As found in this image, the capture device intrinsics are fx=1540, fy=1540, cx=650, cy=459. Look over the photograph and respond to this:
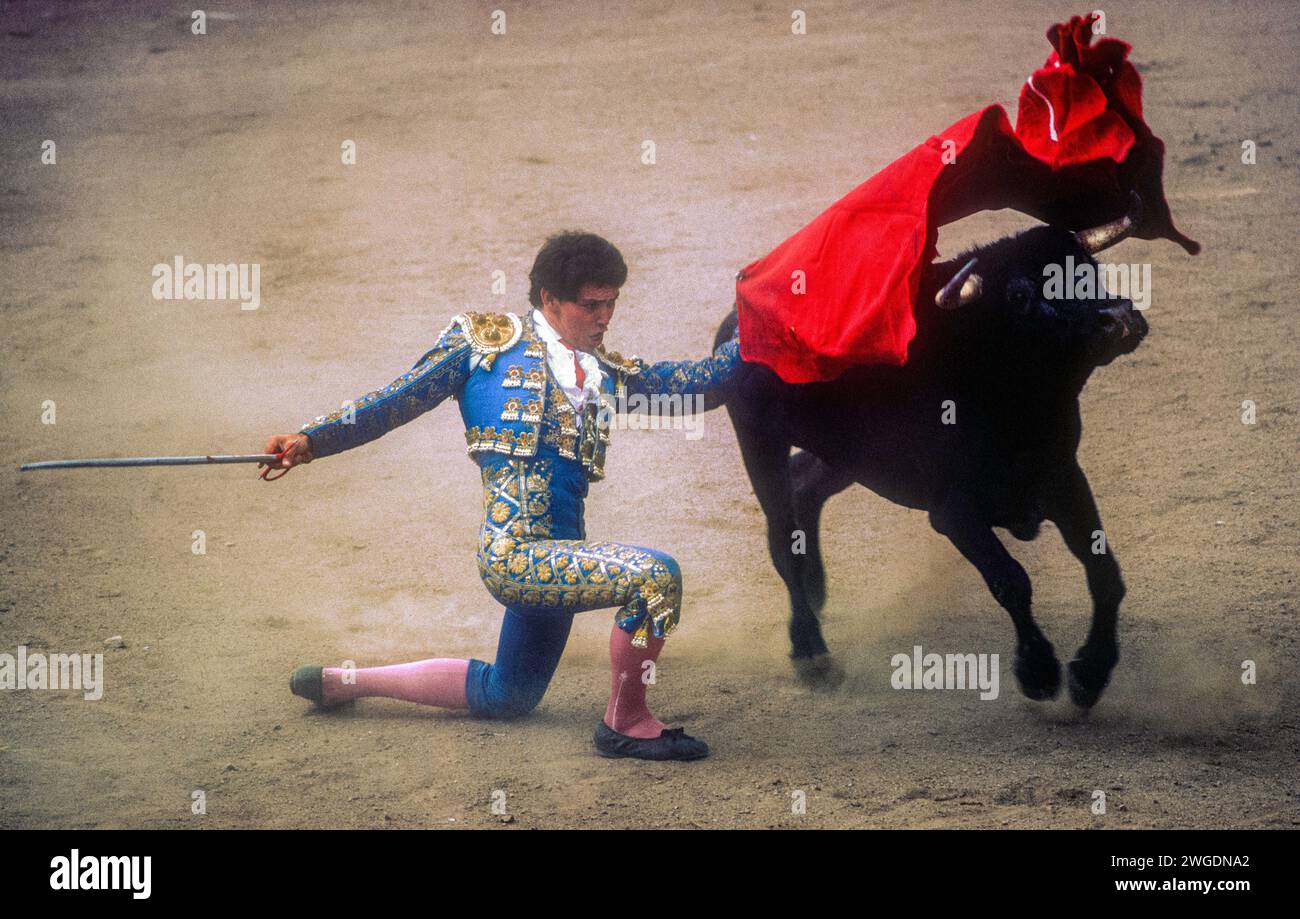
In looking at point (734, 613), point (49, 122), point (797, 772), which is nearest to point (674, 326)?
point (734, 613)

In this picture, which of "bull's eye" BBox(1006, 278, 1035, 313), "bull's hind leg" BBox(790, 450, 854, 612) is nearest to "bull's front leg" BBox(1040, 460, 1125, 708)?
"bull's eye" BBox(1006, 278, 1035, 313)

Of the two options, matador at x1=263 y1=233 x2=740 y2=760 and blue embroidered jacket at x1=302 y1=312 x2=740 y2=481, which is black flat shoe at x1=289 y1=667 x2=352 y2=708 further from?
blue embroidered jacket at x1=302 y1=312 x2=740 y2=481

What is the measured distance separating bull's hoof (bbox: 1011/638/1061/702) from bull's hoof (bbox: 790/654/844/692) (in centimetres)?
65

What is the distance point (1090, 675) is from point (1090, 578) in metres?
0.28

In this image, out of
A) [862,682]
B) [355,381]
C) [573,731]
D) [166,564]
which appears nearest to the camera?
[573,731]

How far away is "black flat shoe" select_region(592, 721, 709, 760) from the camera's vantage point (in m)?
4.19

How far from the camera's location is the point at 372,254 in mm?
8539

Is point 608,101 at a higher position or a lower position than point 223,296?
higher

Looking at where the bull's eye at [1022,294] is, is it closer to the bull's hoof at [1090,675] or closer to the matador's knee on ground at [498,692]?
the bull's hoof at [1090,675]

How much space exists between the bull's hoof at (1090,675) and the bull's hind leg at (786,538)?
0.74 m

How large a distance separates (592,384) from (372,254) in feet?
15.2

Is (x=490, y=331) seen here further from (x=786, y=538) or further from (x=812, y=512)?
(x=812, y=512)

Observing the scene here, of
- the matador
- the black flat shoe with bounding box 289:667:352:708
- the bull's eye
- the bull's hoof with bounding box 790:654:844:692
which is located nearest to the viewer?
the matador

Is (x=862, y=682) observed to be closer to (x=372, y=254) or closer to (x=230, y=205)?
(x=372, y=254)
